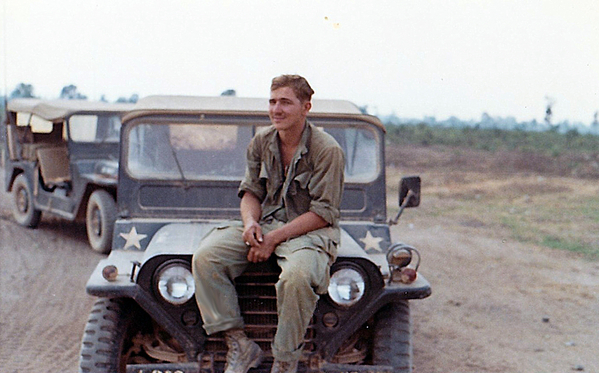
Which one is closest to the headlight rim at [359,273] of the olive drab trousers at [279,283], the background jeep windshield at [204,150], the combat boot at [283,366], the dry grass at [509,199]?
the olive drab trousers at [279,283]

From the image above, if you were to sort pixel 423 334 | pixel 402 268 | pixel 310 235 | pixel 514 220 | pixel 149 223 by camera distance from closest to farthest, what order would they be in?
pixel 310 235 < pixel 402 268 < pixel 149 223 < pixel 423 334 < pixel 514 220

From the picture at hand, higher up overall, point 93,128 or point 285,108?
point 285,108

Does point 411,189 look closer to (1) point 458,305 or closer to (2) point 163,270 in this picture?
(2) point 163,270

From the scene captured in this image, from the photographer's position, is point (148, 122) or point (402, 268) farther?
point (148, 122)

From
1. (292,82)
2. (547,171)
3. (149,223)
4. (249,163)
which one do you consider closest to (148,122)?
(149,223)

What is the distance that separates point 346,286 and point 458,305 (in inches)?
129

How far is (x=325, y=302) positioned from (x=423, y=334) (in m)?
2.30

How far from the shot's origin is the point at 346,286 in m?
3.62

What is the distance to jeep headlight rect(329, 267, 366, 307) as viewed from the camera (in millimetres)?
3617

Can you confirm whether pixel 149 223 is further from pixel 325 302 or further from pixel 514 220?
pixel 514 220

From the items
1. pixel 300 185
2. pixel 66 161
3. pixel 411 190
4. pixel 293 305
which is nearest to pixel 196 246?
pixel 300 185

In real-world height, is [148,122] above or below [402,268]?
above

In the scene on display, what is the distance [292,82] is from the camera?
3637 millimetres

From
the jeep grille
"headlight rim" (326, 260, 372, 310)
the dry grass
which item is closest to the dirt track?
the dry grass
